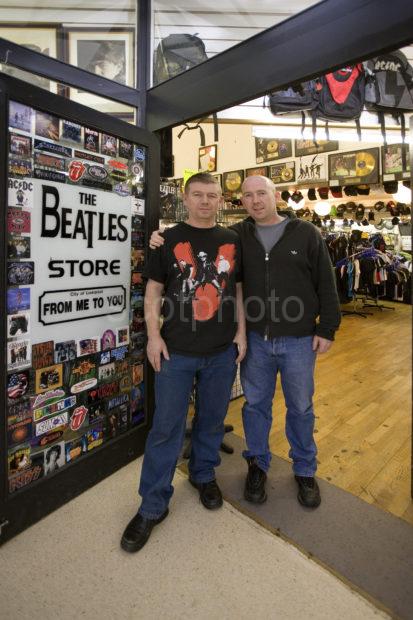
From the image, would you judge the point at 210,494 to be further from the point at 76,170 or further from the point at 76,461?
the point at 76,170

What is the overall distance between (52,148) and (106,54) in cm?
112

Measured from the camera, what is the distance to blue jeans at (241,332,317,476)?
2.17m

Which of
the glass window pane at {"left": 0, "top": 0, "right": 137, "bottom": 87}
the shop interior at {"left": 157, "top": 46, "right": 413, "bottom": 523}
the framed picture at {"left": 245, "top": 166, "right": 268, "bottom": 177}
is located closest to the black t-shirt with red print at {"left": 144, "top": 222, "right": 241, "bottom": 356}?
the shop interior at {"left": 157, "top": 46, "right": 413, "bottom": 523}

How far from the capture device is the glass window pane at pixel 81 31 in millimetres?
2191

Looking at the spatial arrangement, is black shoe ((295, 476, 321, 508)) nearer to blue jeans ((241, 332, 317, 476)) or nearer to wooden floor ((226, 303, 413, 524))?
blue jeans ((241, 332, 317, 476))

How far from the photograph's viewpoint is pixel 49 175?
1.95 metres

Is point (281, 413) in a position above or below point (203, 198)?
below

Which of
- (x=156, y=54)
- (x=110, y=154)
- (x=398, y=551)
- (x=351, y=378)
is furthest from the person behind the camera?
(x=351, y=378)

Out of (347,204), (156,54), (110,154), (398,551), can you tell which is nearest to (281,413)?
(398,551)

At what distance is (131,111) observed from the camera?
8.80ft

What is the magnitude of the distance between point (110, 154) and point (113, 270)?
2.27 feet

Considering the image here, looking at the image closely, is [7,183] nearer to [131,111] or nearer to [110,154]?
[110,154]

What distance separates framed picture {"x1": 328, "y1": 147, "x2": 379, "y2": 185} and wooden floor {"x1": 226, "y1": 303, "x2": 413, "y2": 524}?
3.28 m

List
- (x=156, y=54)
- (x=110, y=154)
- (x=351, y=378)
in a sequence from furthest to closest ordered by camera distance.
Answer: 1. (x=351, y=378)
2. (x=156, y=54)
3. (x=110, y=154)
